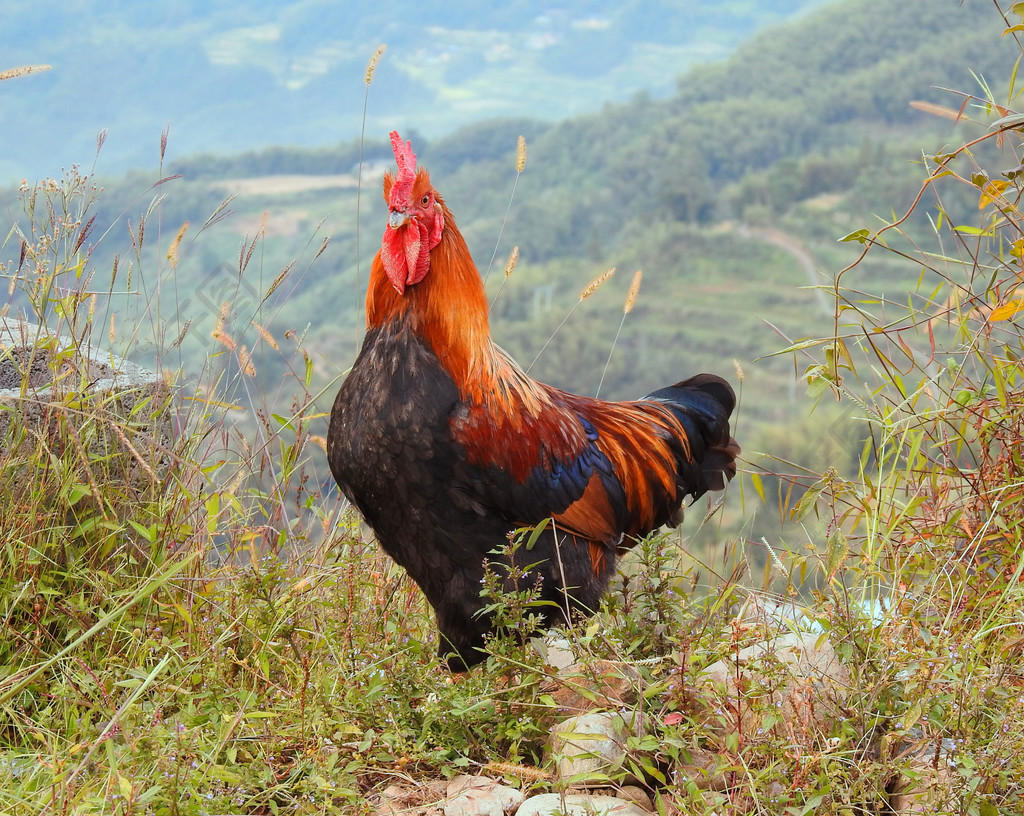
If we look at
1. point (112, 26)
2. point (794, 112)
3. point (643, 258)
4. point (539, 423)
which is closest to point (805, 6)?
point (794, 112)

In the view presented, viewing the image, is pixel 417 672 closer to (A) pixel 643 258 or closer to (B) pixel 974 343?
(B) pixel 974 343

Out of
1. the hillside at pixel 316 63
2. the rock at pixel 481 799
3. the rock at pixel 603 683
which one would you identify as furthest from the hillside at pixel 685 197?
the rock at pixel 481 799

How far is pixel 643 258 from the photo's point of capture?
3244 centimetres

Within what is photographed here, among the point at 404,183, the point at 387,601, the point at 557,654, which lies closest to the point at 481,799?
the point at 557,654

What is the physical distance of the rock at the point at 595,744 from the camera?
2.21 m

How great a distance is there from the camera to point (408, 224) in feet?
9.11

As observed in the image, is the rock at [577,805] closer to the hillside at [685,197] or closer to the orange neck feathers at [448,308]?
the orange neck feathers at [448,308]

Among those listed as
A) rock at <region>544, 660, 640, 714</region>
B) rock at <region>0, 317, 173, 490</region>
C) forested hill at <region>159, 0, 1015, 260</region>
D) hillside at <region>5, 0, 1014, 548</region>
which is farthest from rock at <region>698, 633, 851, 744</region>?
forested hill at <region>159, 0, 1015, 260</region>

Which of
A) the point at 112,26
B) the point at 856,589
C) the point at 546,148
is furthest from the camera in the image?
the point at 112,26

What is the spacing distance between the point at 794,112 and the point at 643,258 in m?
12.4

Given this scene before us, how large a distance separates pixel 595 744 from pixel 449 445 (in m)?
0.94

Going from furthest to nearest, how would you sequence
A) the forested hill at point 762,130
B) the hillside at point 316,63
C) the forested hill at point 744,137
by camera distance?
the hillside at point 316,63
the forested hill at point 762,130
the forested hill at point 744,137

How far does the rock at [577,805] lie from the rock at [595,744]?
55mm

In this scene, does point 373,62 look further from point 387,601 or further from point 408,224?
point 387,601
